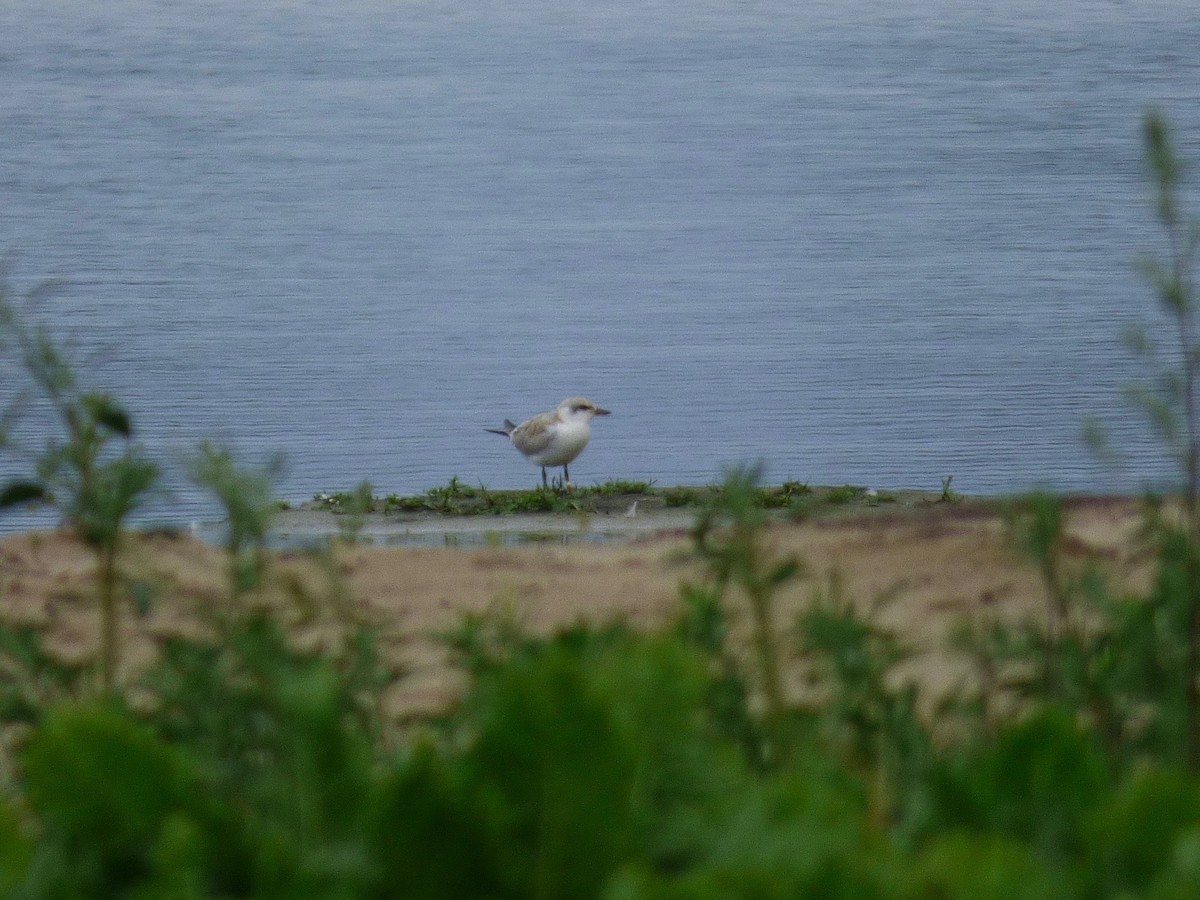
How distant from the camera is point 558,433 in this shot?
4.80 metres

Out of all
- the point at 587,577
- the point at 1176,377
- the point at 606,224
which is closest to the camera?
the point at 1176,377

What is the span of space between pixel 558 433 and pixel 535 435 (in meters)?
0.08

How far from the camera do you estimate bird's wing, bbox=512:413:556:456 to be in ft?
15.8

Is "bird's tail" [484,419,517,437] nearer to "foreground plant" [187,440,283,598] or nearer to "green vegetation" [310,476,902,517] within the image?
"green vegetation" [310,476,902,517]

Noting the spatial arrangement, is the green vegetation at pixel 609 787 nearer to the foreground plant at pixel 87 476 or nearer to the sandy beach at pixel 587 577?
the foreground plant at pixel 87 476

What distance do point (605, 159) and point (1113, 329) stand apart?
9.88 ft

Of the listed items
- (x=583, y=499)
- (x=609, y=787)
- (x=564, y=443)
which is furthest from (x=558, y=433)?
(x=609, y=787)

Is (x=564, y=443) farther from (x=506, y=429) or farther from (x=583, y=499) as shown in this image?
(x=506, y=429)

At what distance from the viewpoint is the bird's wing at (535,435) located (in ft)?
15.8

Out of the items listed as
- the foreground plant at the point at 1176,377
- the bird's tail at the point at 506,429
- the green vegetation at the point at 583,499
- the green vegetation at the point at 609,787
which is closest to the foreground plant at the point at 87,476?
the green vegetation at the point at 609,787

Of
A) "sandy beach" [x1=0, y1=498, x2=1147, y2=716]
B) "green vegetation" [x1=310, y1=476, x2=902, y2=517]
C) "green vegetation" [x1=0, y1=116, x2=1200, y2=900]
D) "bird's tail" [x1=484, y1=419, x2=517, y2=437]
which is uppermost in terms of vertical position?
"bird's tail" [x1=484, y1=419, x2=517, y2=437]

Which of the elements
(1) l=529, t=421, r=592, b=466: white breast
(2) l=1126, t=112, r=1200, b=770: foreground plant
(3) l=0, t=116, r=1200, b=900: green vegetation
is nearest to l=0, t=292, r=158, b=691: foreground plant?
(3) l=0, t=116, r=1200, b=900: green vegetation

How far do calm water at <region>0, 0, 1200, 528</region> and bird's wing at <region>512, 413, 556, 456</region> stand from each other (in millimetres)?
362

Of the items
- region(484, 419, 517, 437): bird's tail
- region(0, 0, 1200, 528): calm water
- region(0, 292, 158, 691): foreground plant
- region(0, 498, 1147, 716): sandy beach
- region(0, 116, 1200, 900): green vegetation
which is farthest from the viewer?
region(0, 0, 1200, 528): calm water
